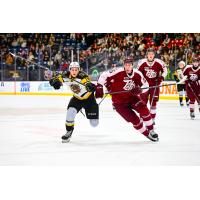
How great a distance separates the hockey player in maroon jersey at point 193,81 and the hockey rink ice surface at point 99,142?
0.45 m

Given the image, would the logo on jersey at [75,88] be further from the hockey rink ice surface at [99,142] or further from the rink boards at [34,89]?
the rink boards at [34,89]

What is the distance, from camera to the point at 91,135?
4430 mm

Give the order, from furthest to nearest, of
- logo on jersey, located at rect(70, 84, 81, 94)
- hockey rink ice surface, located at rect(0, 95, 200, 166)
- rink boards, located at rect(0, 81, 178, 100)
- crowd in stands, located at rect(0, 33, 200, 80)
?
1. rink boards, located at rect(0, 81, 178, 100)
2. crowd in stands, located at rect(0, 33, 200, 80)
3. logo on jersey, located at rect(70, 84, 81, 94)
4. hockey rink ice surface, located at rect(0, 95, 200, 166)

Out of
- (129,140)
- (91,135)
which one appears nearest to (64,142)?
(91,135)

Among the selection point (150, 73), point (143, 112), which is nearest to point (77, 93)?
point (143, 112)

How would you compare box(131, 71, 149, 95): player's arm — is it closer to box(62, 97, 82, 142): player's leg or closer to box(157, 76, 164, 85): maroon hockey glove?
box(62, 97, 82, 142): player's leg

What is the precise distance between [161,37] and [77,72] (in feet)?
4.22

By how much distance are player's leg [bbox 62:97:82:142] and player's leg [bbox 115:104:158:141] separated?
14.6 inches

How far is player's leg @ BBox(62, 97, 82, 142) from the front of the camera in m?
4.19

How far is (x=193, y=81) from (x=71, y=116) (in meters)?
2.45

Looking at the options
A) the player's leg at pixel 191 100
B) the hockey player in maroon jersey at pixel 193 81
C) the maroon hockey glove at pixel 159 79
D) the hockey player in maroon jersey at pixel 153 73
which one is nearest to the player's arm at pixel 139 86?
the hockey player in maroon jersey at pixel 153 73

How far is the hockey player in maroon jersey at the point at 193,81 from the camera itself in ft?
19.6

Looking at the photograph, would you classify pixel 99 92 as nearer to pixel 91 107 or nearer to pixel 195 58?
pixel 91 107

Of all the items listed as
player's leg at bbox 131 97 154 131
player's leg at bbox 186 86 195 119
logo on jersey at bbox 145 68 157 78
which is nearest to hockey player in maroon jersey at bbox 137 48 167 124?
logo on jersey at bbox 145 68 157 78
